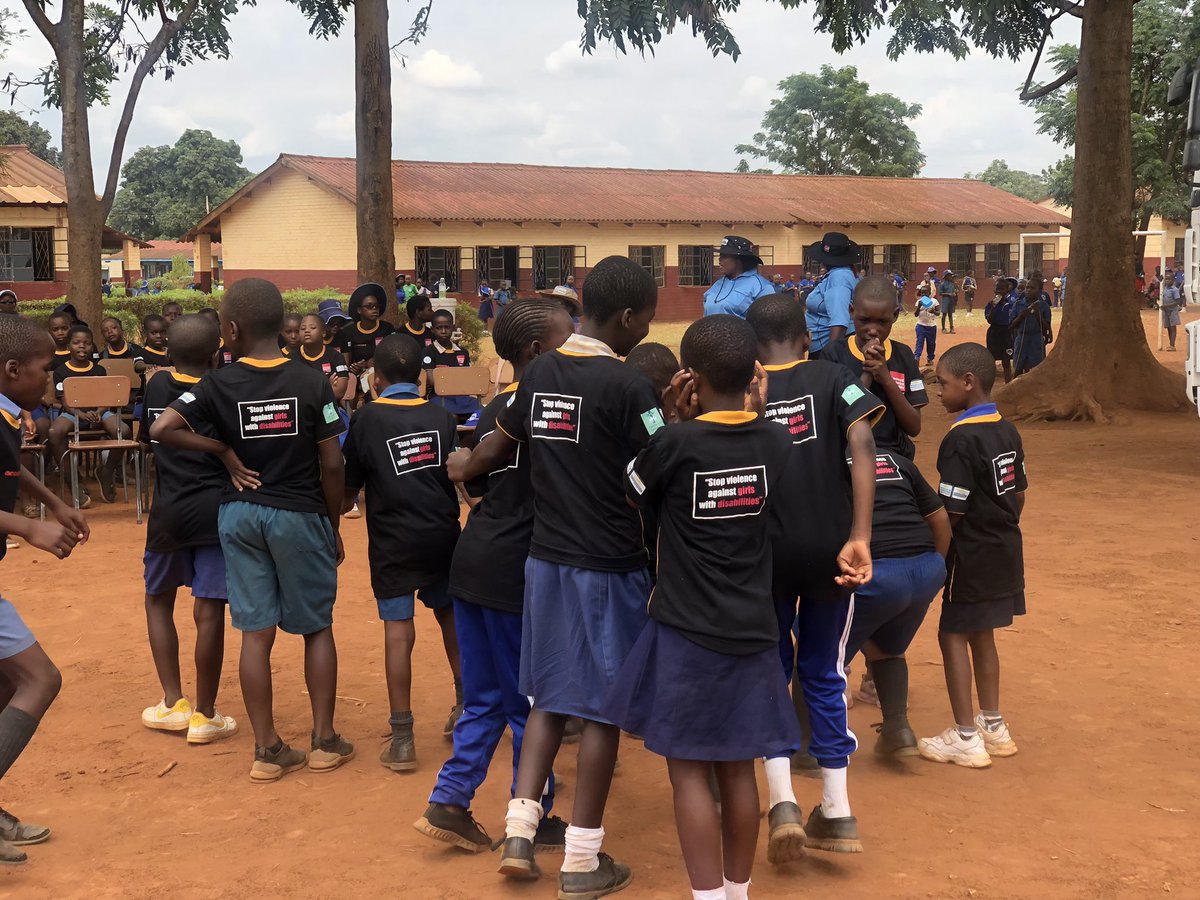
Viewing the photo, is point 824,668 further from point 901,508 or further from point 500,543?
point 500,543

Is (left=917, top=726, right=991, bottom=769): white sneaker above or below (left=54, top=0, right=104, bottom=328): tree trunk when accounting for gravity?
below

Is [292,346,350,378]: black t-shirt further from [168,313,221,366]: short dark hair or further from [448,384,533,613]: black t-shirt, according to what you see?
[448,384,533,613]: black t-shirt

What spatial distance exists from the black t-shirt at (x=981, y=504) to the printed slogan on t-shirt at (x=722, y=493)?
148cm

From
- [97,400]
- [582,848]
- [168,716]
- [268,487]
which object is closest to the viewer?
[582,848]

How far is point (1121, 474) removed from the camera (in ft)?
35.3

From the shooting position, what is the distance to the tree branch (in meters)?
14.1

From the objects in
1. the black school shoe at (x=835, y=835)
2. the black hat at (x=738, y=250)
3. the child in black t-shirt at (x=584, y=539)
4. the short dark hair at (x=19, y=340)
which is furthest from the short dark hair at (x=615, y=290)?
the black hat at (x=738, y=250)

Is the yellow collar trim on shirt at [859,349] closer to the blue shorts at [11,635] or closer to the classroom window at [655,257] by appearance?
the blue shorts at [11,635]

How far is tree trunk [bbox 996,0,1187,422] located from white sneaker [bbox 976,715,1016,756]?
10.2 metres

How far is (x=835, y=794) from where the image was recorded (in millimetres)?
3664

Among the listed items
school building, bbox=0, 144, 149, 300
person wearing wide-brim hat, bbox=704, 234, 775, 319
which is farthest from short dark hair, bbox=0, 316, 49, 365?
school building, bbox=0, 144, 149, 300

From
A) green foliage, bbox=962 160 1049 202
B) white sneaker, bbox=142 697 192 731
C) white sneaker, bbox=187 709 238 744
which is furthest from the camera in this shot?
green foliage, bbox=962 160 1049 202

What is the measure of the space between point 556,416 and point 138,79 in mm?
12688

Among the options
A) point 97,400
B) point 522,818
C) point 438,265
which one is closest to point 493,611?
point 522,818
